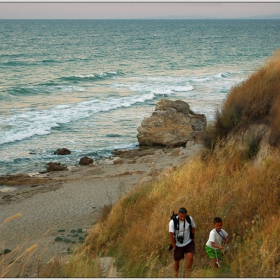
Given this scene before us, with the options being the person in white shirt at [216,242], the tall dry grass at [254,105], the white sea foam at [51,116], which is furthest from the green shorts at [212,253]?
the white sea foam at [51,116]

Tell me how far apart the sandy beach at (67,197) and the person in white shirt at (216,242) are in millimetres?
3784

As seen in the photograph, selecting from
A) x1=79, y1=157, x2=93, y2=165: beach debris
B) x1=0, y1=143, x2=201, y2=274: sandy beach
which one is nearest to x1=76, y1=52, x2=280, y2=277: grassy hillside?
x1=0, y1=143, x2=201, y2=274: sandy beach

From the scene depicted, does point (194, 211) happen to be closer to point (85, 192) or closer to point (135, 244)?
point (135, 244)

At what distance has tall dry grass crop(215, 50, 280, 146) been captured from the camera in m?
12.0

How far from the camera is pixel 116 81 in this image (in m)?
53.6

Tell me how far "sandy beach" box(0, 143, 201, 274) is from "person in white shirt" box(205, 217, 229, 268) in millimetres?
3784

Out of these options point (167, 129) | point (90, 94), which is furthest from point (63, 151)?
point (90, 94)

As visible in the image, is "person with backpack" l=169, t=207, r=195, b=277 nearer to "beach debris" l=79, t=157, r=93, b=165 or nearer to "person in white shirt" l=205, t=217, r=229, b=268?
"person in white shirt" l=205, t=217, r=229, b=268

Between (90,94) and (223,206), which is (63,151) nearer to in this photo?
(223,206)

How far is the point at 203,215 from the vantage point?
30.9 ft

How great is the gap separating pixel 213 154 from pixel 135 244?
3715 millimetres

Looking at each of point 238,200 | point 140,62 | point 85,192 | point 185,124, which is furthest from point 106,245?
point 140,62

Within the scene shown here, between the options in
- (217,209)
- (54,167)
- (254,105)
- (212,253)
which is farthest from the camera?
(54,167)

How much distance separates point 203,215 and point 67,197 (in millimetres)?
9301
